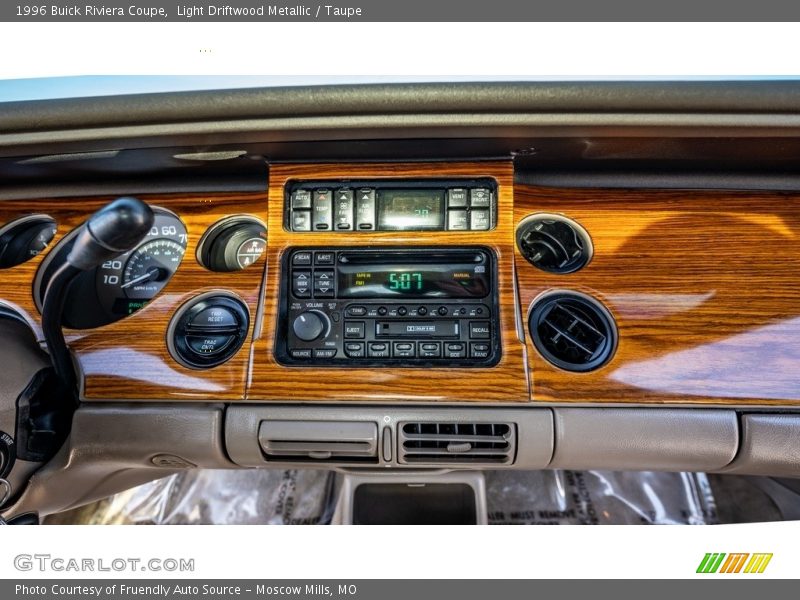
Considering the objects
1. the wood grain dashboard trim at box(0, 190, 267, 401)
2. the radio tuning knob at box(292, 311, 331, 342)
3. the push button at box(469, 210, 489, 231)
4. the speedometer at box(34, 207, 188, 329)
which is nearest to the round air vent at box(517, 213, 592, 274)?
the push button at box(469, 210, 489, 231)

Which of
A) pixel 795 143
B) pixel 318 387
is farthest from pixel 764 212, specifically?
pixel 318 387

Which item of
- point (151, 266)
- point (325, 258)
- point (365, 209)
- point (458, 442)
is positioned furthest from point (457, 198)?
point (151, 266)

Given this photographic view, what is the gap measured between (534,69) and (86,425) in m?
1.22

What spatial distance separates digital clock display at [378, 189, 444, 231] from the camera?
1199 mm

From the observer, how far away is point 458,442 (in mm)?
1136

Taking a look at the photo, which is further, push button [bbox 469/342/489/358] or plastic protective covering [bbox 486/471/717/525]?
plastic protective covering [bbox 486/471/717/525]

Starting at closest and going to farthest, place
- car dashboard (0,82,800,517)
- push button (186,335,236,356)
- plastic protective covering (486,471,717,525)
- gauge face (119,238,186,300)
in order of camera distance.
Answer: car dashboard (0,82,800,517), push button (186,335,236,356), gauge face (119,238,186,300), plastic protective covering (486,471,717,525)

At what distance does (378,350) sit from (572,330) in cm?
43

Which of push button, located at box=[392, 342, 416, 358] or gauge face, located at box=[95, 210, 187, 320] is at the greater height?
gauge face, located at box=[95, 210, 187, 320]

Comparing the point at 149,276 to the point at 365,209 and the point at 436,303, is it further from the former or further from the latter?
the point at 436,303

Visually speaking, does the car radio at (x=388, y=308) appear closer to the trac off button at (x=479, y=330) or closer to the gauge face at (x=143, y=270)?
the trac off button at (x=479, y=330)

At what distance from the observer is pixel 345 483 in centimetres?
150

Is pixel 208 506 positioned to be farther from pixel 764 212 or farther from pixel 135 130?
pixel 764 212

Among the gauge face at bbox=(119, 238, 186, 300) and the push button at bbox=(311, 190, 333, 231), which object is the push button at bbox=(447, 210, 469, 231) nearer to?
the push button at bbox=(311, 190, 333, 231)
